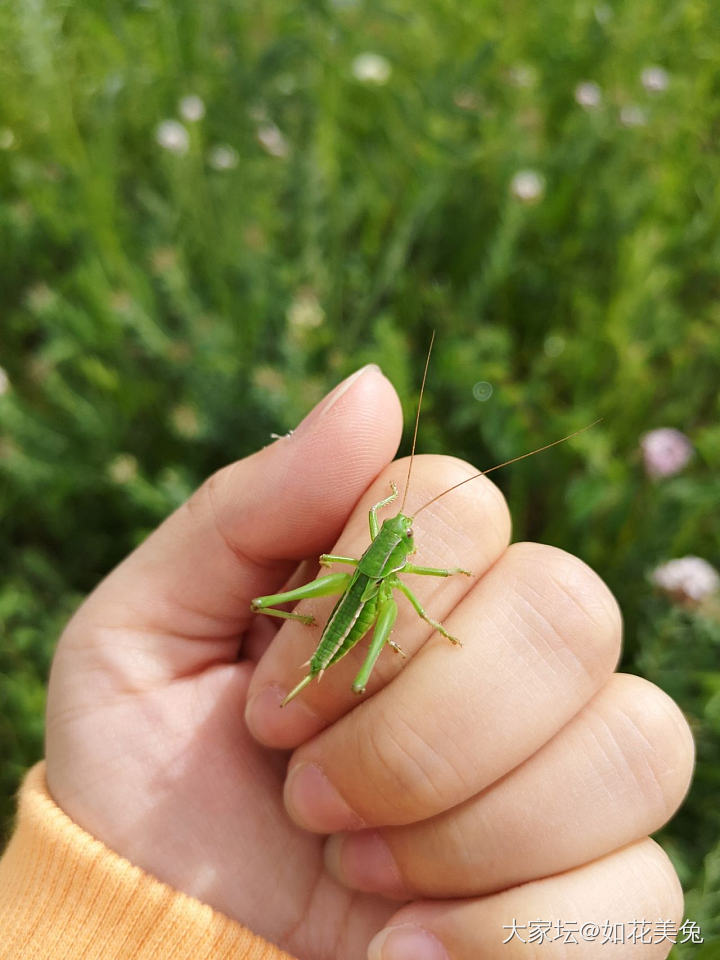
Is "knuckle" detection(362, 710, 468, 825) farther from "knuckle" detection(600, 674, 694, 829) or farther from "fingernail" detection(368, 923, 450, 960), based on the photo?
"knuckle" detection(600, 674, 694, 829)

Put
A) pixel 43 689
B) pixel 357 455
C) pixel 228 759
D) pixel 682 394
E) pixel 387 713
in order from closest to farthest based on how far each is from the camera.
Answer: pixel 387 713
pixel 357 455
pixel 228 759
pixel 43 689
pixel 682 394

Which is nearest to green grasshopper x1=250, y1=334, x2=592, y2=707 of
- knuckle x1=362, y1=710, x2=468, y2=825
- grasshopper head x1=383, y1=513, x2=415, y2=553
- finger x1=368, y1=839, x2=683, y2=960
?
grasshopper head x1=383, y1=513, x2=415, y2=553

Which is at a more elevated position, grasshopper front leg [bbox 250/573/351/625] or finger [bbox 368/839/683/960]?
grasshopper front leg [bbox 250/573/351/625]

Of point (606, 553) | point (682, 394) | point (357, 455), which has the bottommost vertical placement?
point (606, 553)

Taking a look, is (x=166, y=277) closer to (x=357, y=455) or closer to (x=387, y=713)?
(x=357, y=455)

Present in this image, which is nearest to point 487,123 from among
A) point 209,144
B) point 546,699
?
point 209,144

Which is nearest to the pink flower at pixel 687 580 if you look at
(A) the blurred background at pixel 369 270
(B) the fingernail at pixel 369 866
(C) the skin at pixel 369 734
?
(A) the blurred background at pixel 369 270

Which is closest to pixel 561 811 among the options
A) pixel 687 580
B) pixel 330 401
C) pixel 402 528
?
pixel 402 528
